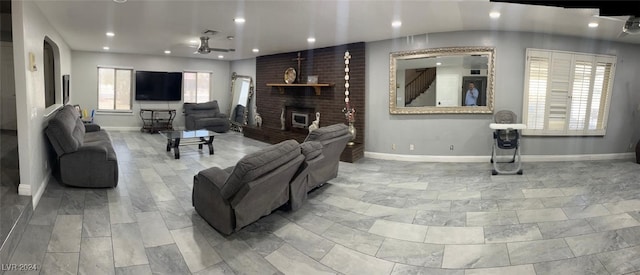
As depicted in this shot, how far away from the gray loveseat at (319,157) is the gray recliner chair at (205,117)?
6.58m

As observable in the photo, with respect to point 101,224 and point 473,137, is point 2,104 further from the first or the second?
point 473,137

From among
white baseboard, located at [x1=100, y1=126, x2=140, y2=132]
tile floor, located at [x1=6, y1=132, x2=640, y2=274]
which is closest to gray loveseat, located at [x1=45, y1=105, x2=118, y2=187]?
tile floor, located at [x1=6, y1=132, x2=640, y2=274]

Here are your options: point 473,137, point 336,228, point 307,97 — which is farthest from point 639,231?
point 307,97

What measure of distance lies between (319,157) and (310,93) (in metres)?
4.38

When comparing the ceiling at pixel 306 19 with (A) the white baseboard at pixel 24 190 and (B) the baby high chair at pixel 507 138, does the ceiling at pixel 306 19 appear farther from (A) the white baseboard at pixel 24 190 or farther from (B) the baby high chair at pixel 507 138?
(A) the white baseboard at pixel 24 190

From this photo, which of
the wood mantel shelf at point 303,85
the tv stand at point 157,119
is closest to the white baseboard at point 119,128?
the tv stand at point 157,119

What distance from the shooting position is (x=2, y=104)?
5531mm

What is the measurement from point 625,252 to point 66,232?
4538 mm

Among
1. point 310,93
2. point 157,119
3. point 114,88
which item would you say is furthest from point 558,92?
point 114,88

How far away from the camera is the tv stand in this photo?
10.4 m

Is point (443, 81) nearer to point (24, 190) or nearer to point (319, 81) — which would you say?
point (319, 81)

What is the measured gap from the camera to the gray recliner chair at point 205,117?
10.4 metres

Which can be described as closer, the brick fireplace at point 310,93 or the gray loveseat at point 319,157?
the gray loveseat at point 319,157

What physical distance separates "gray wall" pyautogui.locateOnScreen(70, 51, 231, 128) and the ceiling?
370 cm
